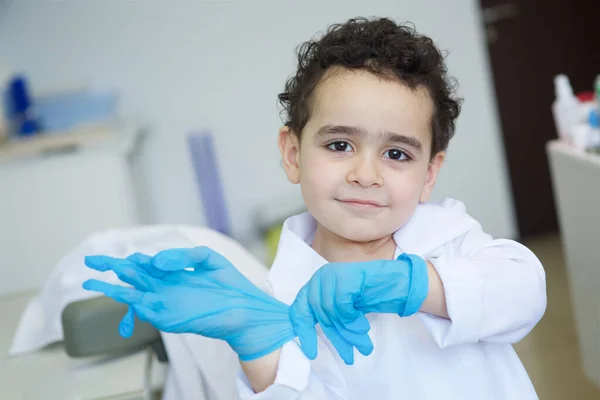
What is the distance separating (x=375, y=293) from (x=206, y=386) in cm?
46

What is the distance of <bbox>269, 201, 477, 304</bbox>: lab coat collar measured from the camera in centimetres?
99

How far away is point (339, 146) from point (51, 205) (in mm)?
1556

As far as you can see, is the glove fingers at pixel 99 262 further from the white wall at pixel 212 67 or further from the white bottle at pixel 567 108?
the white wall at pixel 212 67

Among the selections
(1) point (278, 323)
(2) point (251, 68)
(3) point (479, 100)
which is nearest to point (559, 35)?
(3) point (479, 100)

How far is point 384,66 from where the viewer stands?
37.9 inches

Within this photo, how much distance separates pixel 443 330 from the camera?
2.88 ft

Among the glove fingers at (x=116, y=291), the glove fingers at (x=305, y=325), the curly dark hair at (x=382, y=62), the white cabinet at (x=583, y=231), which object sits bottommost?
the white cabinet at (x=583, y=231)

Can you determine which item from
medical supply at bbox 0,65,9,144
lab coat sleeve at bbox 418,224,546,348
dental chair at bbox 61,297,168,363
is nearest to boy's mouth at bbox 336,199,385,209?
lab coat sleeve at bbox 418,224,546,348

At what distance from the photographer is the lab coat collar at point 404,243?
0.99 m

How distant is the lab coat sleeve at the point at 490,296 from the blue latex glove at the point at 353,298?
0.05 meters

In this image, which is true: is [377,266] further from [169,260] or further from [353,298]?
[169,260]

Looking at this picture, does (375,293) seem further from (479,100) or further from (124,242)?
(479,100)

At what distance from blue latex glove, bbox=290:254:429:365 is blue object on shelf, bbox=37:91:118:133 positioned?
1.92 meters

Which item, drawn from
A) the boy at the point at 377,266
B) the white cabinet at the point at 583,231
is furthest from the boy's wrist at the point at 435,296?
the white cabinet at the point at 583,231
